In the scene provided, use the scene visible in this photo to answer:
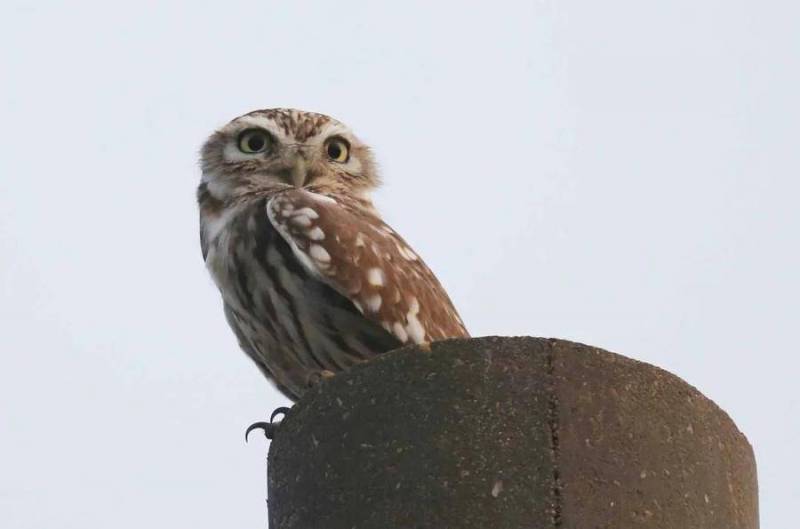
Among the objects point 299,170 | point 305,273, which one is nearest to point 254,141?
point 299,170

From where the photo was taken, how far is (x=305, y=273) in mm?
6953

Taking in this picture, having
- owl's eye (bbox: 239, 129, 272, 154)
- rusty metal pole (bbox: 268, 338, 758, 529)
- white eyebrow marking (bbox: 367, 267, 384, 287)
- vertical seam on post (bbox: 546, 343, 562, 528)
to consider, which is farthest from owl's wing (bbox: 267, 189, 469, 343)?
vertical seam on post (bbox: 546, 343, 562, 528)

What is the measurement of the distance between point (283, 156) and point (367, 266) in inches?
63.9

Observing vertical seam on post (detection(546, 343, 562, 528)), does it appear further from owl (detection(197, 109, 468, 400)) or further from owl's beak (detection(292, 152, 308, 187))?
owl's beak (detection(292, 152, 308, 187))

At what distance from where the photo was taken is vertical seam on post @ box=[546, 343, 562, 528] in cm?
430

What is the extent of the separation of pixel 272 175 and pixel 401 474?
4.15m

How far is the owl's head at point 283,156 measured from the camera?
8.30 metres

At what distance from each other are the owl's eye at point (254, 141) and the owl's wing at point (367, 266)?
960 millimetres

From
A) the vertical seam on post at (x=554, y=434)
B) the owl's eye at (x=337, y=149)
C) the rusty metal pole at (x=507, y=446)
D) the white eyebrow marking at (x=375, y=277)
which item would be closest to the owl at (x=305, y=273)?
the white eyebrow marking at (x=375, y=277)

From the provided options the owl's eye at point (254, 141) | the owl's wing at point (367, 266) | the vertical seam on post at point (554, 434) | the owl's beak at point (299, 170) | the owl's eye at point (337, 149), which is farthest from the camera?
the owl's eye at point (337, 149)

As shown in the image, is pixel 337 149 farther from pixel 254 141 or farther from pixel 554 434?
pixel 554 434

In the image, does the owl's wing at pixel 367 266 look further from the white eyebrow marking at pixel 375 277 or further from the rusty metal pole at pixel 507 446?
the rusty metal pole at pixel 507 446

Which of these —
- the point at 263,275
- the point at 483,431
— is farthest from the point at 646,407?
the point at 263,275

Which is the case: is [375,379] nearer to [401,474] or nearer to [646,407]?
[401,474]
